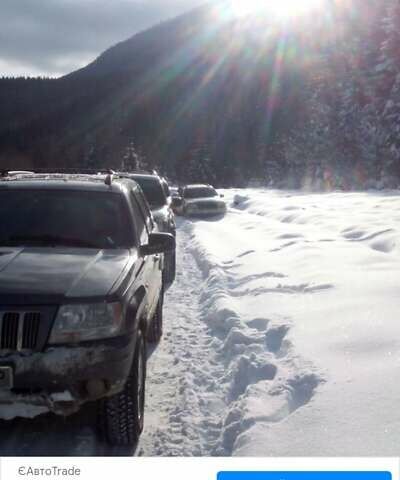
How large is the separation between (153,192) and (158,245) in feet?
19.5

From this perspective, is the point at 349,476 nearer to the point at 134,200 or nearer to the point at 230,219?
the point at 134,200

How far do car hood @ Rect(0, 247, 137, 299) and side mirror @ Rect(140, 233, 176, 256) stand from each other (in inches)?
12.6

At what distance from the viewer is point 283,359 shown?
16.8 feet

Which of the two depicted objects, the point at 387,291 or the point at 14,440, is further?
the point at 387,291

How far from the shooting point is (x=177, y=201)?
1055 cm

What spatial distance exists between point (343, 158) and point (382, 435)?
42965 millimetres

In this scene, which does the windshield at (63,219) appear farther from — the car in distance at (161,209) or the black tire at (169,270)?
the black tire at (169,270)

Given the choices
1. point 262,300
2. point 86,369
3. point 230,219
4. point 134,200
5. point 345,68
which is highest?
point 345,68

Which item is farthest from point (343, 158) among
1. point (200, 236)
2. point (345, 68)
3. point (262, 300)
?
point (262, 300)

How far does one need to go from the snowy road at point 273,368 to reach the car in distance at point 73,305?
0.56 meters

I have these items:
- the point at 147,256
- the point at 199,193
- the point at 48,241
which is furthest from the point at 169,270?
the point at 199,193

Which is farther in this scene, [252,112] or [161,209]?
[252,112]

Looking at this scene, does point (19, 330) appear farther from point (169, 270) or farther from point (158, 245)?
point (169, 270)

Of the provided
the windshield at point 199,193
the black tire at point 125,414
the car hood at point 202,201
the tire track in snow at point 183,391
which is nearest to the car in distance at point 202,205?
the car hood at point 202,201
